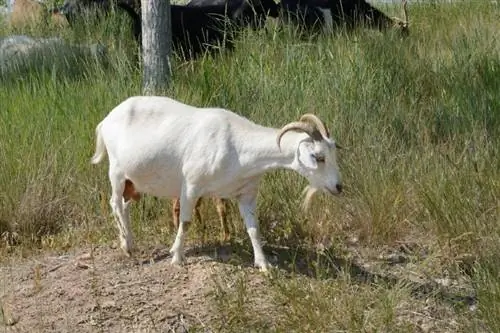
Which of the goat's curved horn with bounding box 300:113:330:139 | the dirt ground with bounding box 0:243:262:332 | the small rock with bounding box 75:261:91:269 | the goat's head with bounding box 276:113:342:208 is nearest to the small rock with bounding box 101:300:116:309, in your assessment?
the dirt ground with bounding box 0:243:262:332

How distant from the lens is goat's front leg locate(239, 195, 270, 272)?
4871mm

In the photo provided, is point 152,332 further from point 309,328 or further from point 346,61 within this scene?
point 346,61

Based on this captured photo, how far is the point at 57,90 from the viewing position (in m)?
7.59

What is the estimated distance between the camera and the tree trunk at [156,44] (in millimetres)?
7250

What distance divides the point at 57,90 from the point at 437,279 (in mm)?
3658

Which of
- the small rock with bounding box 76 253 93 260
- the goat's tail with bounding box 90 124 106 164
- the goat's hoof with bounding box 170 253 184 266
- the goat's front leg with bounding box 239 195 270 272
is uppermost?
the goat's tail with bounding box 90 124 106 164

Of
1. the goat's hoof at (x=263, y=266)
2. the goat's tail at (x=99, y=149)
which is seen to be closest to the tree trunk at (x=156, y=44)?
the goat's tail at (x=99, y=149)

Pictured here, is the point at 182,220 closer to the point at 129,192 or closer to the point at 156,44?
the point at 129,192

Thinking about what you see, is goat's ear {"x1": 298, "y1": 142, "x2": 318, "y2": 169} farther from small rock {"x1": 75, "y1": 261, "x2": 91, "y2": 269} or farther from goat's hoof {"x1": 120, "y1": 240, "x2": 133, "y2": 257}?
small rock {"x1": 75, "y1": 261, "x2": 91, "y2": 269}

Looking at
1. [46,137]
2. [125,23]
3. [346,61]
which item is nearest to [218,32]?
[125,23]

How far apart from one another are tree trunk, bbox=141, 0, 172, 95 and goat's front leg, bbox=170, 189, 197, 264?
237 centimetres

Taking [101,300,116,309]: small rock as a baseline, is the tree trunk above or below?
above

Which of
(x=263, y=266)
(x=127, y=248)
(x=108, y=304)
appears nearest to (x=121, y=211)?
(x=127, y=248)

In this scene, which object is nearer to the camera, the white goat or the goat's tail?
the white goat
